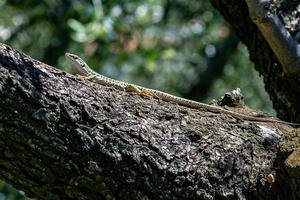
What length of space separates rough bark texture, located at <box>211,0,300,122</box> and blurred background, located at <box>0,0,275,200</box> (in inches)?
105

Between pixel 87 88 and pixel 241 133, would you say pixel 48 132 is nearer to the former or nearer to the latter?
pixel 87 88

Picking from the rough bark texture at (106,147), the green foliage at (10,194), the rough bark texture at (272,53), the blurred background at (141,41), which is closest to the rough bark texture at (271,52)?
the rough bark texture at (272,53)

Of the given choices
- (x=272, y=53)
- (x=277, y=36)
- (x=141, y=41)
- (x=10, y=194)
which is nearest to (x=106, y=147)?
(x=277, y=36)

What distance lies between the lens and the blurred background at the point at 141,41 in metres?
7.33

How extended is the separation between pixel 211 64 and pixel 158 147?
7.10m

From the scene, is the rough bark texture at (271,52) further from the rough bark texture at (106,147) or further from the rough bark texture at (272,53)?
the rough bark texture at (106,147)

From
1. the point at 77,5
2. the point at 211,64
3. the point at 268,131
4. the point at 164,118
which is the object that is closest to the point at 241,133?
the point at 268,131

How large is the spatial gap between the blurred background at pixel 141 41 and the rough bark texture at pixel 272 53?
2.68 metres

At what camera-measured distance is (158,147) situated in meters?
3.10

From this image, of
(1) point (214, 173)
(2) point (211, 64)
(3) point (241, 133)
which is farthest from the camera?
(2) point (211, 64)

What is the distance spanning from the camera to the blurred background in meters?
7.33

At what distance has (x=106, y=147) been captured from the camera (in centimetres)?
302

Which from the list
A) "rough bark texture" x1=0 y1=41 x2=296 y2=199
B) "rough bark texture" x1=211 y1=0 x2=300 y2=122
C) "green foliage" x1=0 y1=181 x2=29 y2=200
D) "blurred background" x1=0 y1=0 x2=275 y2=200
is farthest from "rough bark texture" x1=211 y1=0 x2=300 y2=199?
"green foliage" x1=0 y1=181 x2=29 y2=200

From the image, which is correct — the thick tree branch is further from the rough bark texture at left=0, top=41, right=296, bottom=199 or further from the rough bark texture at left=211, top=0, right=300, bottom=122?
the rough bark texture at left=0, top=41, right=296, bottom=199
